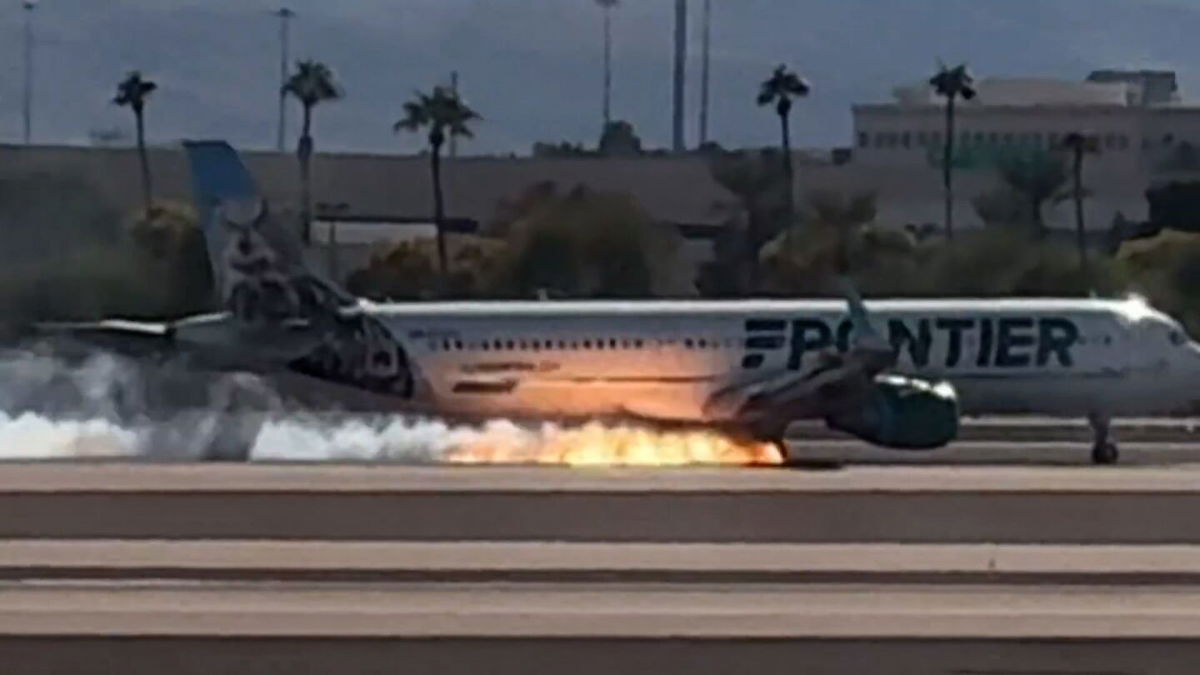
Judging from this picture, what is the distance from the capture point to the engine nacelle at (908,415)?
40.9 m

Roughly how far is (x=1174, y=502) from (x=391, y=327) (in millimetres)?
20370

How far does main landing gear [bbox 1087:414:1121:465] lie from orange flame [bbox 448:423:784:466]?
198 inches

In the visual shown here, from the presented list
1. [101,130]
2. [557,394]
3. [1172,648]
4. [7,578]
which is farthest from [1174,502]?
[101,130]

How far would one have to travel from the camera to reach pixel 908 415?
135ft

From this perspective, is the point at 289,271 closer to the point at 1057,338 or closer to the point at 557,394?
the point at 557,394

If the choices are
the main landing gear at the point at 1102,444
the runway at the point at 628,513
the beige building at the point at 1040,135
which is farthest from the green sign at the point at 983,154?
the runway at the point at 628,513

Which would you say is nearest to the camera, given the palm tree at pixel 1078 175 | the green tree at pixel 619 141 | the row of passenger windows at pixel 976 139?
the palm tree at pixel 1078 175

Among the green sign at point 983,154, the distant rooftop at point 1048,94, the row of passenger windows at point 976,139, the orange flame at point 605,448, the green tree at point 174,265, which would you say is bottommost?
the orange flame at point 605,448

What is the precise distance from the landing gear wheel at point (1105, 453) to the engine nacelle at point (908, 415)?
205cm

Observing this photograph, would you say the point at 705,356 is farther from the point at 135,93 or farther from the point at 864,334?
the point at 135,93

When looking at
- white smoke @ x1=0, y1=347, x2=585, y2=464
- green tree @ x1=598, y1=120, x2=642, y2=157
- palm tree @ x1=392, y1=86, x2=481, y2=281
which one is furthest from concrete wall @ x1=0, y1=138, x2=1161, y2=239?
white smoke @ x1=0, y1=347, x2=585, y2=464

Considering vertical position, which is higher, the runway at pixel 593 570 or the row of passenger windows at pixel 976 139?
the row of passenger windows at pixel 976 139

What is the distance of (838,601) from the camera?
18.5m

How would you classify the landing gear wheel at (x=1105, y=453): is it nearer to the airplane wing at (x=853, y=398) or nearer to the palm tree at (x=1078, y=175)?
the airplane wing at (x=853, y=398)
